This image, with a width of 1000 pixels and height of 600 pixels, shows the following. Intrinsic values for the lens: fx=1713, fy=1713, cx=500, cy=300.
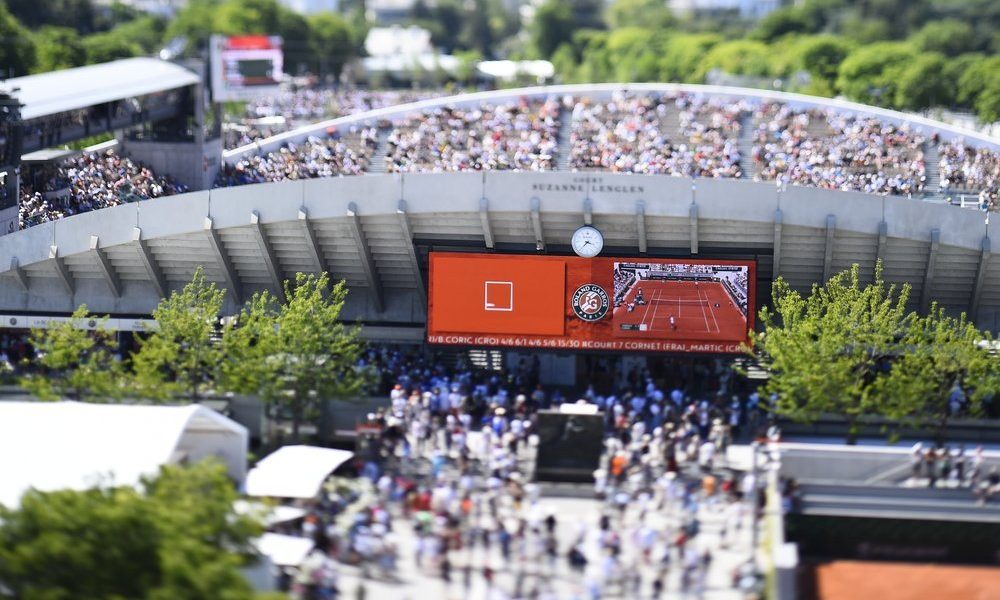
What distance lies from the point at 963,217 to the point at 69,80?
40126 millimetres

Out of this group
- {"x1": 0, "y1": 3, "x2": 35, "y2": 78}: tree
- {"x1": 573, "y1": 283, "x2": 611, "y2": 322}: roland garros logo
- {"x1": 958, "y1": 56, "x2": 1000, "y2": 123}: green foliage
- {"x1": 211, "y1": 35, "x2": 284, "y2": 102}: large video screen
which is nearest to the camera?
{"x1": 573, "y1": 283, "x2": 611, "y2": 322}: roland garros logo

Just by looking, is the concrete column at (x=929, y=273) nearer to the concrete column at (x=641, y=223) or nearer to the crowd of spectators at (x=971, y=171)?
the concrete column at (x=641, y=223)

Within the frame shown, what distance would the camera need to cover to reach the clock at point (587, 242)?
42438 millimetres

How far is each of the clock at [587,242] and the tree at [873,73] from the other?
75746 mm

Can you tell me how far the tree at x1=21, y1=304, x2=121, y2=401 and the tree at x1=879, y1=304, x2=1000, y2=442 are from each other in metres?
17.4

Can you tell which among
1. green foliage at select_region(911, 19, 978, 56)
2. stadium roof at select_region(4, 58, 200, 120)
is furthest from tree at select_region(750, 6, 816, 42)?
stadium roof at select_region(4, 58, 200, 120)

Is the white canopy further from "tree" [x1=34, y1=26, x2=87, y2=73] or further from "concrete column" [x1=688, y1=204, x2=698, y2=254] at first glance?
"tree" [x1=34, y1=26, x2=87, y2=73]

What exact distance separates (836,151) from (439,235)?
31.3 meters

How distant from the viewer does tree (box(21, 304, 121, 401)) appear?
123 ft

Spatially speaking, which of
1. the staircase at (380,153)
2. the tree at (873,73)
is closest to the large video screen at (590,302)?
the staircase at (380,153)

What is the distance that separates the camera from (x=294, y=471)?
A: 3397 centimetres

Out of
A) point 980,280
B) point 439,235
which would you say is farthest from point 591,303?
point 980,280

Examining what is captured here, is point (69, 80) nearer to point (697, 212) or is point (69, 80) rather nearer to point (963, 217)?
point (697, 212)

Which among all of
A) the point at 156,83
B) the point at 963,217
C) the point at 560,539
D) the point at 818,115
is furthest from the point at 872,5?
the point at 560,539
